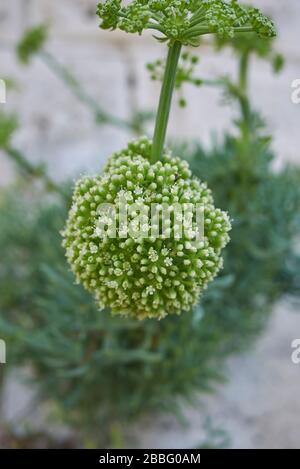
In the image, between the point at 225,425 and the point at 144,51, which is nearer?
the point at 225,425

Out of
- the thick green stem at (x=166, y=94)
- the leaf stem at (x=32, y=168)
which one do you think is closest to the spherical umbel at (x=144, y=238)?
the thick green stem at (x=166, y=94)

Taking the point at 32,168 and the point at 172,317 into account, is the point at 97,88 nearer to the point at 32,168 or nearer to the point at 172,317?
the point at 32,168

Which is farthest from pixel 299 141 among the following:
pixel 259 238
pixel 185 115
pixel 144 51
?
pixel 259 238

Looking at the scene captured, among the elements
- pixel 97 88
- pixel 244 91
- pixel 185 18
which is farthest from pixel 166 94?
pixel 97 88

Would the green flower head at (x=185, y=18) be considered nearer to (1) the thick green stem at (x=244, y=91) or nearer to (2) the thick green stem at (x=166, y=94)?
(2) the thick green stem at (x=166, y=94)

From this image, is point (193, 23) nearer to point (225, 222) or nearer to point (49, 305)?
point (225, 222)

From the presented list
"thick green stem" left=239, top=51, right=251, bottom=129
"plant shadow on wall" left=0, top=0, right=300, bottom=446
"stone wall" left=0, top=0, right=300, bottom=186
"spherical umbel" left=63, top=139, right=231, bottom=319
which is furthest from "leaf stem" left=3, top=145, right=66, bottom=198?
"stone wall" left=0, top=0, right=300, bottom=186

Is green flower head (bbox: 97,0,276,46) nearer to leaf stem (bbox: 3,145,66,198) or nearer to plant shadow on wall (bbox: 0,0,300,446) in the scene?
plant shadow on wall (bbox: 0,0,300,446)
